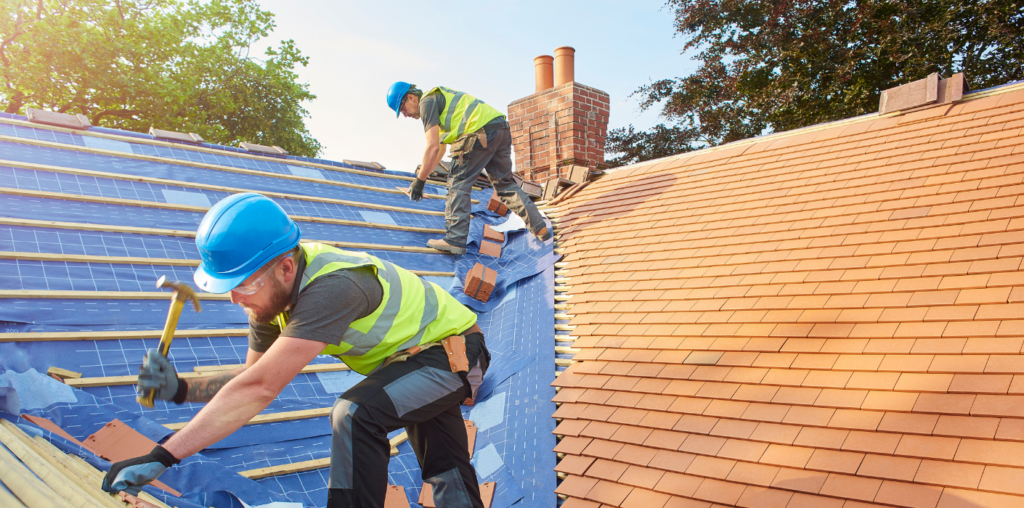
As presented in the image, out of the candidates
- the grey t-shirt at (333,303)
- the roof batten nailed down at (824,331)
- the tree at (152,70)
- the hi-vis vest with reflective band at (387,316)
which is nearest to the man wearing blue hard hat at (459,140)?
the roof batten nailed down at (824,331)

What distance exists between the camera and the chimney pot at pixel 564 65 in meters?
7.55

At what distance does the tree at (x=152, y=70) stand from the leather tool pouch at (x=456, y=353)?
58.9ft

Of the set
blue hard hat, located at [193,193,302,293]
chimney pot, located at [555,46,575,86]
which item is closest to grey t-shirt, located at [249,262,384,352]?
blue hard hat, located at [193,193,302,293]

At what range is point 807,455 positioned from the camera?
90.5 inches

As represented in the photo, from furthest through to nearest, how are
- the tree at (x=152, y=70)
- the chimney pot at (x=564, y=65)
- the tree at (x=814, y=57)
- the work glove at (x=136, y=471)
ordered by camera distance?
the tree at (x=152, y=70) → the tree at (x=814, y=57) → the chimney pot at (x=564, y=65) → the work glove at (x=136, y=471)

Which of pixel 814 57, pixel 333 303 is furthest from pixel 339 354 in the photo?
pixel 814 57

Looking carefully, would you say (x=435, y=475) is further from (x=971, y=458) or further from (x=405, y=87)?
(x=405, y=87)

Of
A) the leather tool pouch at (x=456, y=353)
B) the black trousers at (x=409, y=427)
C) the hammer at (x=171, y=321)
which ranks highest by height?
the hammer at (x=171, y=321)

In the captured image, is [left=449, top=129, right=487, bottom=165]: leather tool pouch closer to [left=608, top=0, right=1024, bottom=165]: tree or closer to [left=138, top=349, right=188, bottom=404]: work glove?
[left=138, top=349, right=188, bottom=404]: work glove

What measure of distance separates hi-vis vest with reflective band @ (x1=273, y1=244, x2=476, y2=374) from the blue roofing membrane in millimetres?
834

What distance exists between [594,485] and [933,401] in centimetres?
138

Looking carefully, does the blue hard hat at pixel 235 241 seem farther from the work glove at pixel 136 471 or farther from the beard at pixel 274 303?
the work glove at pixel 136 471

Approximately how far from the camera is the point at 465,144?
506 centimetres

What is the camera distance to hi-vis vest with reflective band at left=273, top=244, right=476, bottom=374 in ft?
6.46
